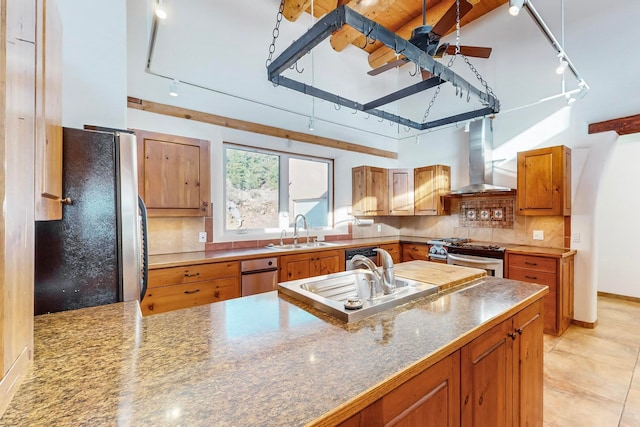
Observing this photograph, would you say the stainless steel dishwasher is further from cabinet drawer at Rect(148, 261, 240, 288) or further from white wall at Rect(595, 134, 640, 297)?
white wall at Rect(595, 134, 640, 297)

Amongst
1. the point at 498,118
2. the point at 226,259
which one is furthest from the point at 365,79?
the point at 226,259

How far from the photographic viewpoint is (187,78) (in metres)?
3.28

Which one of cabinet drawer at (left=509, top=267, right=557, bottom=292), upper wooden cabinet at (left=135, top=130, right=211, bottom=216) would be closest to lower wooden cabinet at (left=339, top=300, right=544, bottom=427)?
cabinet drawer at (left=509, top=267, right=557, bottom=292)

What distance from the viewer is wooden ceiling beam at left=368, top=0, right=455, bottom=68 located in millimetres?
3776

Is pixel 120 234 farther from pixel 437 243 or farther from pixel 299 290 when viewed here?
pixel 437 243

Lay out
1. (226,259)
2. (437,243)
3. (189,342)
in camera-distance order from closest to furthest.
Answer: (189,342)
(226,259)
(437,243)

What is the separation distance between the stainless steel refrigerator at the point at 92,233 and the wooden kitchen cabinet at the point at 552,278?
3.85m

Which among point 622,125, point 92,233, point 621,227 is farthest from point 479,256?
point 92,233

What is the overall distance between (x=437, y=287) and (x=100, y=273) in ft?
5.63

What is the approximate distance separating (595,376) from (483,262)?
4.73 feet

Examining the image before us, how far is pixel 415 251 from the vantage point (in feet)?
14.9

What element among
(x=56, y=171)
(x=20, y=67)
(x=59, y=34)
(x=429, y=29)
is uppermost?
(x=429, y=29)

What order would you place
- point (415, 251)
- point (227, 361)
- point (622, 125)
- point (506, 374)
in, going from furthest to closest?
point (415, 251), point (622, 125), point (506, 374), point (227, 361)

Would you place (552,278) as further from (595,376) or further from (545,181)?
(545,181)
